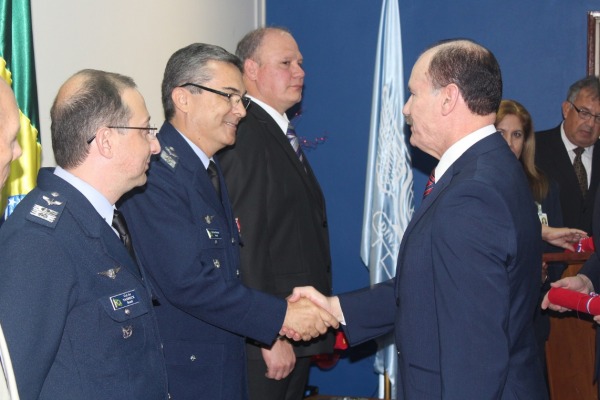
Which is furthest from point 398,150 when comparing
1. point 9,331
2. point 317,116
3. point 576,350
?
point 9,331

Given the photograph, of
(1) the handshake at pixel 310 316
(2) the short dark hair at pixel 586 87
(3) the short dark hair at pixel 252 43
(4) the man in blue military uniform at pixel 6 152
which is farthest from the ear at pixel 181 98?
(2) the short dark hair at pixel 586 87

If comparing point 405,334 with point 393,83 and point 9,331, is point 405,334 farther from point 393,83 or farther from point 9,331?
point 393,83

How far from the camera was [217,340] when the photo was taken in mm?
2836

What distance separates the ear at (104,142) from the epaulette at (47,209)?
0.19 meters

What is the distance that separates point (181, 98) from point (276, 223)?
2.48 ft

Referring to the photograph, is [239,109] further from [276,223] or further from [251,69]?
[251,69]

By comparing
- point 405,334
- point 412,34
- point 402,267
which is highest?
point 412,34

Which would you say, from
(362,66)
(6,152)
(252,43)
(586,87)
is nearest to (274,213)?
(252,43)

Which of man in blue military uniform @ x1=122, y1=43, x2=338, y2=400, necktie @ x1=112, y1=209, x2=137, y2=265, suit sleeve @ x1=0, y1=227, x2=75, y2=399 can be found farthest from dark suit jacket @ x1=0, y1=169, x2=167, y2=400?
man in blue military uniform @ x1=122, y1=43, x2=338, y2=400

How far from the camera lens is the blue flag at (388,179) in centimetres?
501

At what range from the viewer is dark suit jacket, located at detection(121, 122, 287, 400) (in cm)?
275

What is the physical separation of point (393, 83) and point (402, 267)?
9.53 ft

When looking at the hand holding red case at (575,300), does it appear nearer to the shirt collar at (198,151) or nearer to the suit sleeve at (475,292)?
the suit sleeve at (475,292)

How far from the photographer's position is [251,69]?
4109mm
